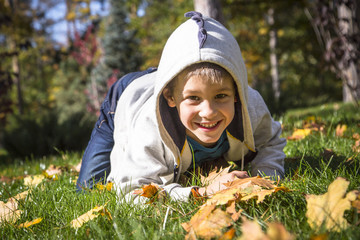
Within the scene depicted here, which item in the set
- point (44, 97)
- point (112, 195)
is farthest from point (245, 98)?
point (44, 97)

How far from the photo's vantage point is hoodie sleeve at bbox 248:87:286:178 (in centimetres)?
216

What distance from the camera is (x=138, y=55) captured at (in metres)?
16.7

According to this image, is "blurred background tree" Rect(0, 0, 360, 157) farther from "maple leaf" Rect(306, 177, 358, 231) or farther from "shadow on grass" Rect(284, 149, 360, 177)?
"maple leaf" Rect(306, 177, 358, 231)

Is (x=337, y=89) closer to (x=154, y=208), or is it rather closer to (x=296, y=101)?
(x=296, y=101)

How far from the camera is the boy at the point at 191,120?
5.95ft

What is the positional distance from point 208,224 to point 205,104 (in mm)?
759

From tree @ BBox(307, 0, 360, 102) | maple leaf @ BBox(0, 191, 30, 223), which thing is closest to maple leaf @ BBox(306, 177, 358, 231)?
maple leaf @ BBox(0, 191, 30, 223)

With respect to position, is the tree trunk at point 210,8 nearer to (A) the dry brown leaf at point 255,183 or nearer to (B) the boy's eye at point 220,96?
(B) the boy's eye at point 220,96

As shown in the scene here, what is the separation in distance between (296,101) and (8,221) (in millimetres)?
10982

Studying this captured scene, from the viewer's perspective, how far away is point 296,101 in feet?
37.5

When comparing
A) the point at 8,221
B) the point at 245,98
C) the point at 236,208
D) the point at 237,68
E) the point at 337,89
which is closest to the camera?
the point at 236,208

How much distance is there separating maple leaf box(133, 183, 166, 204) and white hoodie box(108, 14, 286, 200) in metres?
0.05

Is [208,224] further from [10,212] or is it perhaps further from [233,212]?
[10,212]

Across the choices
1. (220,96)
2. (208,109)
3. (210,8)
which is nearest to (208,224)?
(208,109)
